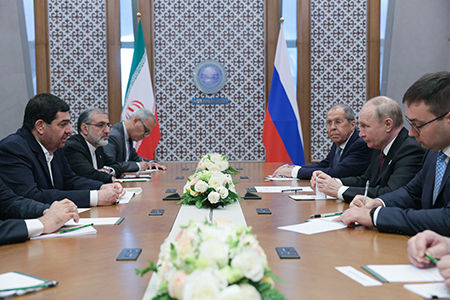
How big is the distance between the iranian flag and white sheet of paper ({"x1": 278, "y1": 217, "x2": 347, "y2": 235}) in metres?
4.63

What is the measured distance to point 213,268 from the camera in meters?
0.83

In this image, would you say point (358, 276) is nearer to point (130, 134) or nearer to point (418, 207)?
point (418, 207)

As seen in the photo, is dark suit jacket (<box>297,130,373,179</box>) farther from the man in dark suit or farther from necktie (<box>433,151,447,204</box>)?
necktie (<box>433,151,447,204</box>)

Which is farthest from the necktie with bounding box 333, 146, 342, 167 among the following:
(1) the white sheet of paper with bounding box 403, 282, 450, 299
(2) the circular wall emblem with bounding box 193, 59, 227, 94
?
(2) the circular wall emblem with bounding box 193, 59, 227, 94

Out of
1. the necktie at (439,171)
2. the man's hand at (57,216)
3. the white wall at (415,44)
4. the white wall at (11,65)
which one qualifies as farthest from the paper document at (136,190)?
the white wall at (415,44)

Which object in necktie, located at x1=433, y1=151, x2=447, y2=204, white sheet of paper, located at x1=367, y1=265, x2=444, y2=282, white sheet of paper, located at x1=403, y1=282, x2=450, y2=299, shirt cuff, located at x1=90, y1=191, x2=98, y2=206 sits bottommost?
shirt cuff, located at x1=90, y1=191, x2=98, y2=206

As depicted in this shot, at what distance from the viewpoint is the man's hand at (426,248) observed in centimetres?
126

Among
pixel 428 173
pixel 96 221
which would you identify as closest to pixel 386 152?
pixel 428 173

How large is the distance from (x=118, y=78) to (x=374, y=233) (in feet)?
18.6

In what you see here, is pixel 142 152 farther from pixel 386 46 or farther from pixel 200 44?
pixel 386 46

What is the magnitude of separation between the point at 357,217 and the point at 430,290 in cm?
72

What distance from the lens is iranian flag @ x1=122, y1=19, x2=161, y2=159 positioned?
613 cm

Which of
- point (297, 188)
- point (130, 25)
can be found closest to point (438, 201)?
point (297, 188)

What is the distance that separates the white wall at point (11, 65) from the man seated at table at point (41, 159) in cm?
423
